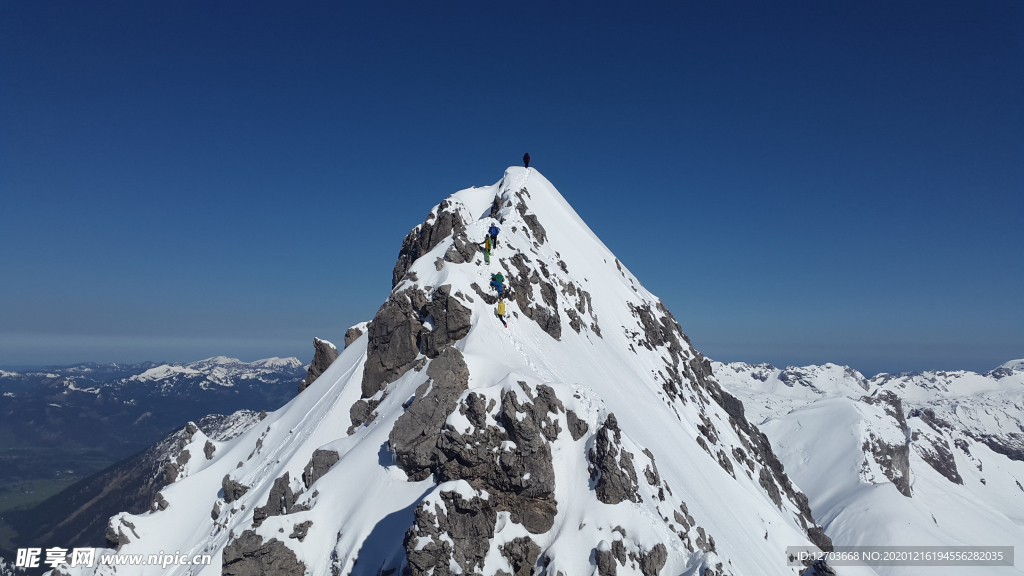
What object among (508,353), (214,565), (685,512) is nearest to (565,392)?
(508,353)

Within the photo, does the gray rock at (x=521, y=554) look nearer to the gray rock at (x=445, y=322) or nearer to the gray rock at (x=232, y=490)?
the gray rock at (x=445, y=322)

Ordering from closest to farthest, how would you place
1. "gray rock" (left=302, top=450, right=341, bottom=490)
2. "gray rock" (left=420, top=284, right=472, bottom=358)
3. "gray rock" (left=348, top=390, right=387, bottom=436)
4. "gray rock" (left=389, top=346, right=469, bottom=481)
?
"gray rock" (left=389, top=346, right=469, bottom=481) < "gray rock" (left=302, top=450, right=341, bottom=490) < "gray rock" (left=420, top=284, right=472, bottom=358) < "gray rock" (left=348, top=390, right=387, bottom=436)

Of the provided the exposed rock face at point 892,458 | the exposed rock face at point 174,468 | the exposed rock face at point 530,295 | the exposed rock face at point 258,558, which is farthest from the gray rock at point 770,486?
the exposed rock face at point 892,458

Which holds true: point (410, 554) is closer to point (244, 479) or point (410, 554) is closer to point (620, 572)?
point (620, 572)

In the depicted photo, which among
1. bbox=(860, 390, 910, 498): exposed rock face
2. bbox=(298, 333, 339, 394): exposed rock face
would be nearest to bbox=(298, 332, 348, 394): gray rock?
bbox=(298, 333, 339, 394): exposed rock face

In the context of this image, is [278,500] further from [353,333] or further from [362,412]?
[353,333]

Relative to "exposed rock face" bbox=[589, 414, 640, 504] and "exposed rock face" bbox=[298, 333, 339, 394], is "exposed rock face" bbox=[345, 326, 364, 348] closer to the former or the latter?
"exposed rock face" bbox=[298, 333, 339, 394]
